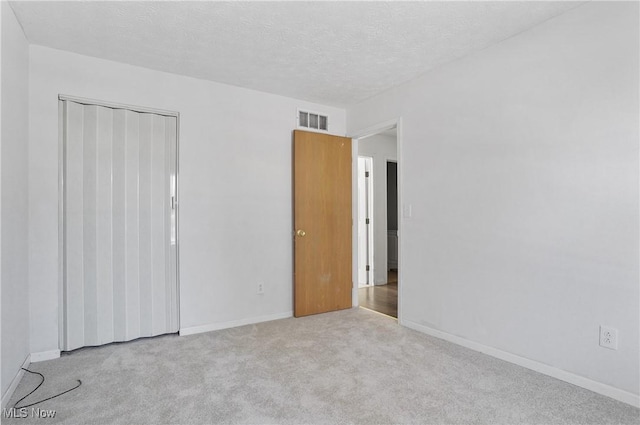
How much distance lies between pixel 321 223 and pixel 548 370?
2.44 meters

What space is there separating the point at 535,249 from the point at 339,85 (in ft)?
7.64

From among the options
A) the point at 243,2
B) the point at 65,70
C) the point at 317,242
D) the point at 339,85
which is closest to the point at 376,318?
the point at 317,242

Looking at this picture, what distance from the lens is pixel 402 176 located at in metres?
3.53

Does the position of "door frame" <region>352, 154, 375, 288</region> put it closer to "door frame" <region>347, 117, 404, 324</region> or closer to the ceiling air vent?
"door frame" <region>347, 117, 404, 324</region>

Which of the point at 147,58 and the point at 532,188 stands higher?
the point at 147,58

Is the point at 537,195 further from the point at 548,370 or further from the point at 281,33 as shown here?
the point at 281,33

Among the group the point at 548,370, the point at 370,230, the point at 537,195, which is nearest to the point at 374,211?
the point at 370,230

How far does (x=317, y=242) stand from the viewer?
3939mm

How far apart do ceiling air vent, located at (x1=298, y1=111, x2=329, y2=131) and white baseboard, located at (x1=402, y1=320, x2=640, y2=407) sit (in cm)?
252

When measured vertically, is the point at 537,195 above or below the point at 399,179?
below

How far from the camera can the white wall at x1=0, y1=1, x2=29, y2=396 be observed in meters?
2.07

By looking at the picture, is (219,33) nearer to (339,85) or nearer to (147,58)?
(147,58)

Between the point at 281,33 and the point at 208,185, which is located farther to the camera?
the point at 208,185

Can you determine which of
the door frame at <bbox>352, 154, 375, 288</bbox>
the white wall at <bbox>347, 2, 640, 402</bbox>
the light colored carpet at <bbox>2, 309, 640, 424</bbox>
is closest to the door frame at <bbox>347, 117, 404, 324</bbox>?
the white wall at <bbox>347, 2, 640, 402</bbox>
